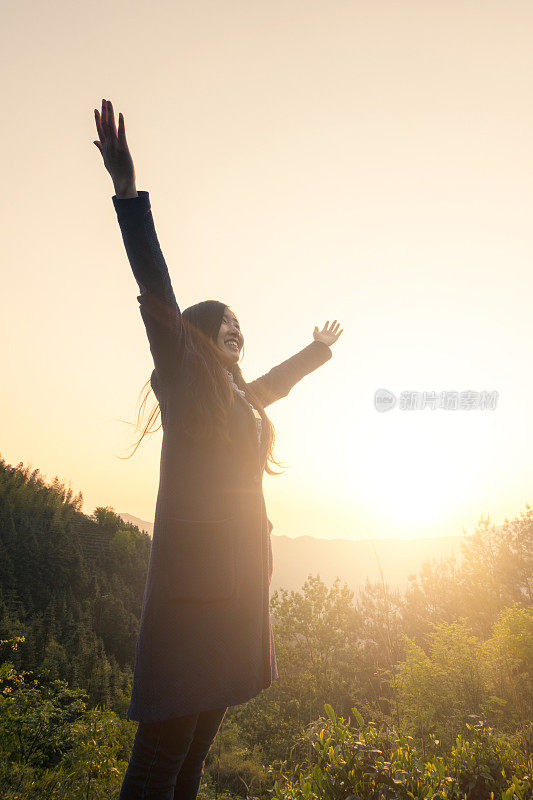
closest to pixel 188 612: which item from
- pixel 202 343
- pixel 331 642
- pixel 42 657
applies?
pixel 202 343

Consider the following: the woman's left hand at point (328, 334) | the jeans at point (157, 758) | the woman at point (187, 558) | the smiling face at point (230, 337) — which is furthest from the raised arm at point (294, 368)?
the jeans at point (157, 758)

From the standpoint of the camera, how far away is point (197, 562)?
1.23 metres

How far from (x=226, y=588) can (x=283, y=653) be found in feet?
81.2

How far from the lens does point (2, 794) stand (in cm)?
455

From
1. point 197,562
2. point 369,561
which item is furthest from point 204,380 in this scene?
point 369,561

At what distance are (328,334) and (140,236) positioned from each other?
1.90 meters

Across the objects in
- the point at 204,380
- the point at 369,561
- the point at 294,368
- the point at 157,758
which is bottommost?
the point at 369,561

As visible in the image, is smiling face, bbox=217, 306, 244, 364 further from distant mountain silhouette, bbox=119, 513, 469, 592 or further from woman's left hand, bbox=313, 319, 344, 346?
distant mountain silhouette, bbox=119, 513, 469, 592

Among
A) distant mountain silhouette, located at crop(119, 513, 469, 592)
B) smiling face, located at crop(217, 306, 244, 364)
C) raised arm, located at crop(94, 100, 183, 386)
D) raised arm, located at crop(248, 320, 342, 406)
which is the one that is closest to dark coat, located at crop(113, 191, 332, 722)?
raised arm, located at crop(94, 100, 183, 386)

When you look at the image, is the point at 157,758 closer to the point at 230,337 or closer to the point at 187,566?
the point at 187,566

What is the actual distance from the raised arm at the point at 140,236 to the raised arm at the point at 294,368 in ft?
4.00

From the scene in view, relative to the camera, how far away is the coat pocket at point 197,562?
4.01 feet

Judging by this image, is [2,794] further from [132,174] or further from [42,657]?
[42,657]

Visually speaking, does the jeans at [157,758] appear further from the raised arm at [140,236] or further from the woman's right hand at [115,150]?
the woman's right hand at [115,150]
